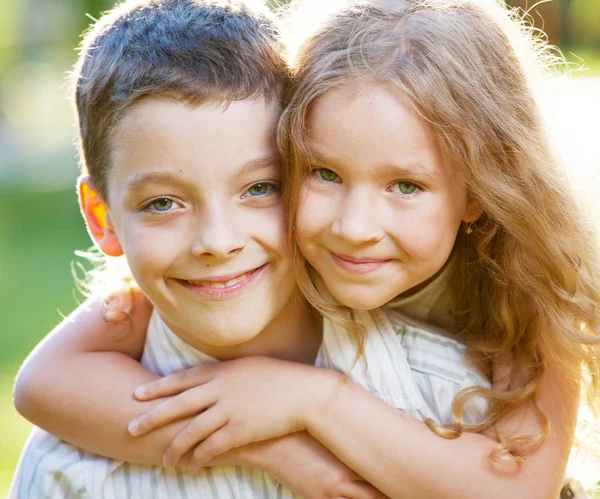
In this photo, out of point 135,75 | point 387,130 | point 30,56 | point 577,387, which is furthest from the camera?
point 30,56

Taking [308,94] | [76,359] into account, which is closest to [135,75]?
[308,94]

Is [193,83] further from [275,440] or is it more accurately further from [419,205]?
[275,440]

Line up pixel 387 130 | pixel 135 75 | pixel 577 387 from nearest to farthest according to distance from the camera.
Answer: pixel 387 130
pixel 135 75
pixel 577 387

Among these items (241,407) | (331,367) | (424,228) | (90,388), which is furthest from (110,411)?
(424,228)

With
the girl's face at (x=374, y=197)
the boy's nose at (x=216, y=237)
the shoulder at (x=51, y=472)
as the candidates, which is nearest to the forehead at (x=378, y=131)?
the girl's face at (x=374, y=197)

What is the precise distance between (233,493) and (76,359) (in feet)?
1.75

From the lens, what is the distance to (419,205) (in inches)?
74.4

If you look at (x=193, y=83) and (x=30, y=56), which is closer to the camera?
(x=193, y=83)

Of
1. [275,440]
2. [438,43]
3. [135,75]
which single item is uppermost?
[438,43]

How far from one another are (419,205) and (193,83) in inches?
22.5

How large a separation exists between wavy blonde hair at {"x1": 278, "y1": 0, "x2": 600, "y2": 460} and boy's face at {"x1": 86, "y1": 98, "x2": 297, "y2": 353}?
69 mm

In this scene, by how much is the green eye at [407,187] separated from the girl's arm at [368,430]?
1.63 ft

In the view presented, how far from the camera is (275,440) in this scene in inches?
82.9

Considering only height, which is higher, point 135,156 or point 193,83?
point 193,83
